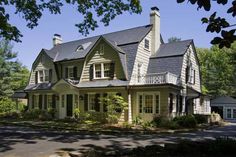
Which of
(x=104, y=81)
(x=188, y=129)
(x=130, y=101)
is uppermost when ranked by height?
(x=104, y=81)

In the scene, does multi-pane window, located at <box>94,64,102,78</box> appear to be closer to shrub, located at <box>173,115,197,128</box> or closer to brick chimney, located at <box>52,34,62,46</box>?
shrub, located at <box>173,115,197,128</box>

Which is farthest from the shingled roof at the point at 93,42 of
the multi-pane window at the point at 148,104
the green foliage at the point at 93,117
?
the green foliage at the point at 93,117

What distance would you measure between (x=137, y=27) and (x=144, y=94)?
7.94m

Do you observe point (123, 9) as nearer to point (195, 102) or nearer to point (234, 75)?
point (195, 102)

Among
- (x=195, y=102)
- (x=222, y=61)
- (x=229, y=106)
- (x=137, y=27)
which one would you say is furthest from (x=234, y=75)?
(x=137, y=27)

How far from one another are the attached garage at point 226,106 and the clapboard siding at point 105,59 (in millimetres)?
23142

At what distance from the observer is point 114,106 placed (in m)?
23.2

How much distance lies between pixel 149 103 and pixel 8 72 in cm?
3614

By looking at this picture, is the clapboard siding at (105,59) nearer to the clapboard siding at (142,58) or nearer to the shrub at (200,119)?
the clapboard siding at (142,58)

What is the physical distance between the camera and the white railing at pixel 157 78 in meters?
22.9

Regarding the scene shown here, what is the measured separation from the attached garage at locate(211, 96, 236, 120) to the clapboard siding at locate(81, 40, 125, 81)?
2314 centimetres

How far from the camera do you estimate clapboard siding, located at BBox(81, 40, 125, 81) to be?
25230 millimetres

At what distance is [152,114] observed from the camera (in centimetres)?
2331

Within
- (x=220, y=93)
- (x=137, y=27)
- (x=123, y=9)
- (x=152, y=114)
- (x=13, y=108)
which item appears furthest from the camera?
(x=220, y=93)
